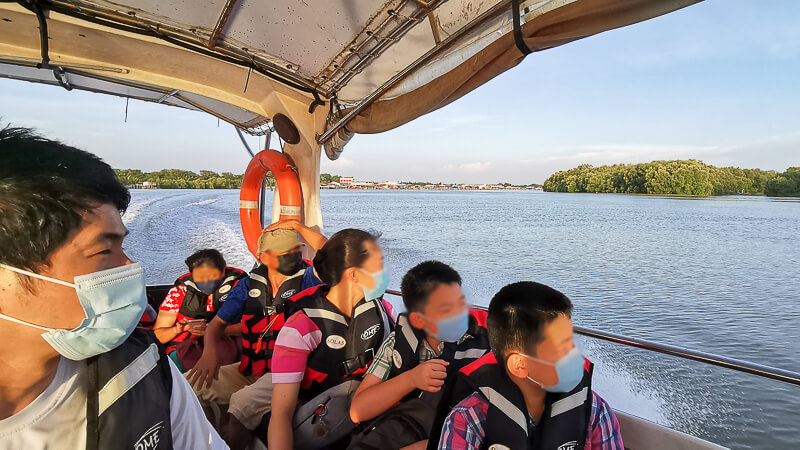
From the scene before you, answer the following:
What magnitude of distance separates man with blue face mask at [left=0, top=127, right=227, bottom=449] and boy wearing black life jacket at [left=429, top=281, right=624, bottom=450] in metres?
0.70

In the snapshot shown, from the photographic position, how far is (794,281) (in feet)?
35.7

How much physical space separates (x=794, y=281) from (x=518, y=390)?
46.9 feet

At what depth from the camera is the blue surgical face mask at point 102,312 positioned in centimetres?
61

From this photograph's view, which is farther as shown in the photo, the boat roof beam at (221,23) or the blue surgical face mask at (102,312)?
the boat roof beam at (221,23)

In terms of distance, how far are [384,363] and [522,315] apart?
0.55 meters

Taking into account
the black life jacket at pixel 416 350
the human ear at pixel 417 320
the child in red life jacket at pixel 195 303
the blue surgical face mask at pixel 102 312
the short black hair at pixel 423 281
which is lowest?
the child in red life jacket at pixel 195 303

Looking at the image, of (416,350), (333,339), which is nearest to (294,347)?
(333,339)

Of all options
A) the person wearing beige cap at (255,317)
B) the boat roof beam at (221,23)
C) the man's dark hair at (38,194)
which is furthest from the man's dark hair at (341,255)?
the boat roof beam at (221,23)

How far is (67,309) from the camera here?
606 mm

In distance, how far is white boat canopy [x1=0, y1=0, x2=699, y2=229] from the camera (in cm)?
150

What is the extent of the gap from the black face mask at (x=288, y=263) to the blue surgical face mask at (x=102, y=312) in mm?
1507

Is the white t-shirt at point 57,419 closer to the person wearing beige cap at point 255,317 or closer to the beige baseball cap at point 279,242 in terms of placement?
the person wearing beige cap at point 255,317

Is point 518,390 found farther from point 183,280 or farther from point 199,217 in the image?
point 199,217

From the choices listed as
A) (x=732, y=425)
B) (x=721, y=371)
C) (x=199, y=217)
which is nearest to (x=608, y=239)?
(x=721, y=371)
